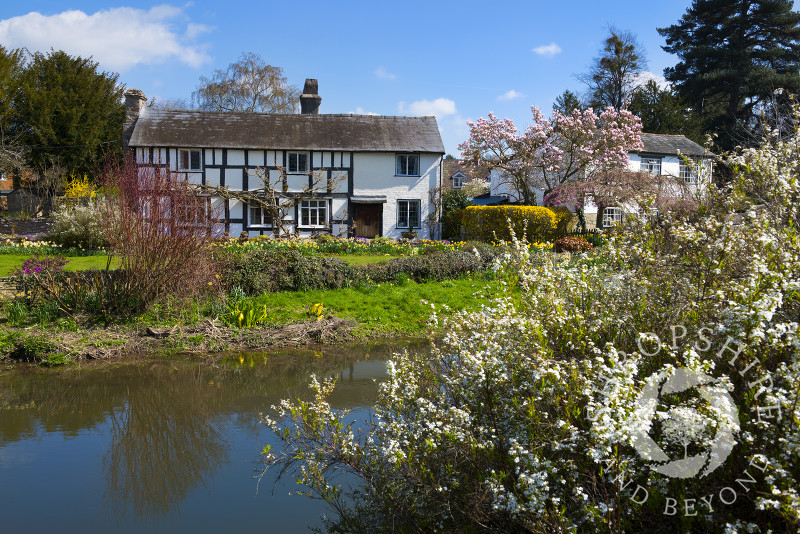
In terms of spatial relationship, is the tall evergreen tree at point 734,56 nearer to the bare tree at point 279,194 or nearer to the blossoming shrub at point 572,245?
the blossoming shrub at point 572,245

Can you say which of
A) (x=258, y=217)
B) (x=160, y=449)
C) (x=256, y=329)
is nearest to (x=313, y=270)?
(x=256, y=329)

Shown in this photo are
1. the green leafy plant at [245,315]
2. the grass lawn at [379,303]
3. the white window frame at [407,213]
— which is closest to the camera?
the green leafy plant at [245,315]

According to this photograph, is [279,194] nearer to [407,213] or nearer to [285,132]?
[285,132]

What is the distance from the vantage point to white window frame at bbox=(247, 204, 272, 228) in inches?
1097

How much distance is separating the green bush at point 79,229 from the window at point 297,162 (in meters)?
10.6

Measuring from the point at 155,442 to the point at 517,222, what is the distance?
18745 mm

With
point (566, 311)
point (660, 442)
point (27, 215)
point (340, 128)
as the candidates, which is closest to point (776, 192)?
point (566, 311)

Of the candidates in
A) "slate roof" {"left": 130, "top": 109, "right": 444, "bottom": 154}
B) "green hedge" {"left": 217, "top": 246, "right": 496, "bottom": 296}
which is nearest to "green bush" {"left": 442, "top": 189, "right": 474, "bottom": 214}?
"slate roof" {"left": 130, "top": 109, "right": 444, "bottom": 154}

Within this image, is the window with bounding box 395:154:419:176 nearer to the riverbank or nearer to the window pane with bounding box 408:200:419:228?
the window pane with bounding box 408:200:419:228

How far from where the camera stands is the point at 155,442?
21.4 feet

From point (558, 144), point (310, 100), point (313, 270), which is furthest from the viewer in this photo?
point (310, 100)

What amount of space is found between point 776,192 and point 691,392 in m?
1.66
